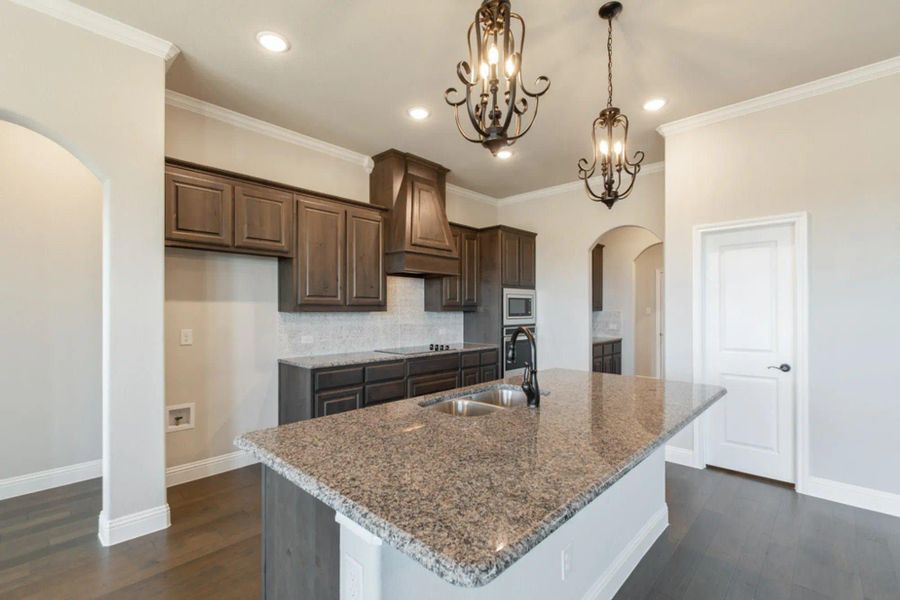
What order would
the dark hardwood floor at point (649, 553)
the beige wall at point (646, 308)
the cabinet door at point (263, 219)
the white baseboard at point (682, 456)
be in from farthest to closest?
the beige wall at point (646, 308) < the white baseboard at point (682, 456) < the cabinet door at point (263, 219) < the dark hardwood floor at point (649, 553)

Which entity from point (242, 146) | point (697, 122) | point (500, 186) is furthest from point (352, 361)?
point (697, 122)

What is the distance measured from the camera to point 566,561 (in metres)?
1.56

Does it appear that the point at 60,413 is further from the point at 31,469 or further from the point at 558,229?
the point at 558,229

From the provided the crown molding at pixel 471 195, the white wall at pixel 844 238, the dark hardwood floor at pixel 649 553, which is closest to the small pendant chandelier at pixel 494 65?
the dark hardwood floor at pixel 649 553

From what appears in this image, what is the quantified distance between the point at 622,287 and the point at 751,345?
350 cm

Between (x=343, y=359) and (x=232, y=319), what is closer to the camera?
(x=232, y=319)

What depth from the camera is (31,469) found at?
9.63 ft

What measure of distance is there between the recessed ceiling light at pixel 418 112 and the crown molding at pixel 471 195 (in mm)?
1746

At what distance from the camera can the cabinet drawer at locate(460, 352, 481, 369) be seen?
4.41 metres

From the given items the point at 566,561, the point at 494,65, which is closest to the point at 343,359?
the point at 566,561

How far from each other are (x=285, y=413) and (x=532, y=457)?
112 inches

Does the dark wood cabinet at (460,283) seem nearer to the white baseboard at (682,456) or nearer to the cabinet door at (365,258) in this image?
the cabinet door at (365,258)

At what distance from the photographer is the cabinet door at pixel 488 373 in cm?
467

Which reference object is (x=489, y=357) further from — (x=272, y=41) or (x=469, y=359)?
(x=272, y=41)
